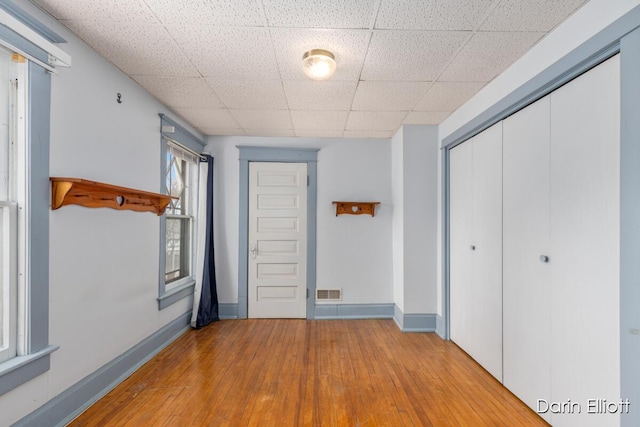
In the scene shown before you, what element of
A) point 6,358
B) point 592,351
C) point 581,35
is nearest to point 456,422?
point 592,351

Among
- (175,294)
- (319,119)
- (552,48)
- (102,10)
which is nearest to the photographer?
(102,10)

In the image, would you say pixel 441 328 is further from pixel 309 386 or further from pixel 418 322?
pixel 309 386

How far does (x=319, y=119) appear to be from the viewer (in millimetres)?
3240

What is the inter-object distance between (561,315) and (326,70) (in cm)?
215

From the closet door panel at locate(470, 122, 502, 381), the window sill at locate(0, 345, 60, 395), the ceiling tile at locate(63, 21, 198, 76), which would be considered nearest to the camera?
the window sill at locate(0, 345, 60, 395)

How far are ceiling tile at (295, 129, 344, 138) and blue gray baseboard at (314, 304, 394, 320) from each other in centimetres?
225

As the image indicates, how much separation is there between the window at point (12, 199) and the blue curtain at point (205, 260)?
6.48 feet

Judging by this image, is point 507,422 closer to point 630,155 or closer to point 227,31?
point 630,155

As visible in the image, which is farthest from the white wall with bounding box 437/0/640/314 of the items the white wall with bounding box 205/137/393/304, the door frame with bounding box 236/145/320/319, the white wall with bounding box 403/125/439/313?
the door frame with bounding box 236/145/320/319

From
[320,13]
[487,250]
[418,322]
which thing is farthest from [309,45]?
[418,322]

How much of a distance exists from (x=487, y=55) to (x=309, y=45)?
1.24m

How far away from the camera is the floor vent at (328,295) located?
152 inches

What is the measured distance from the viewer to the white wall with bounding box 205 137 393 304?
3.87 meters

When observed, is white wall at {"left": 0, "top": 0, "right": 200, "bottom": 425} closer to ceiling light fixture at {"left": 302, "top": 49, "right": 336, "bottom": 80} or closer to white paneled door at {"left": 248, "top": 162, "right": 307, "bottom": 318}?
white paneled door at {"left": 248, "top": 162, "right": 307, "bottom": 318}
